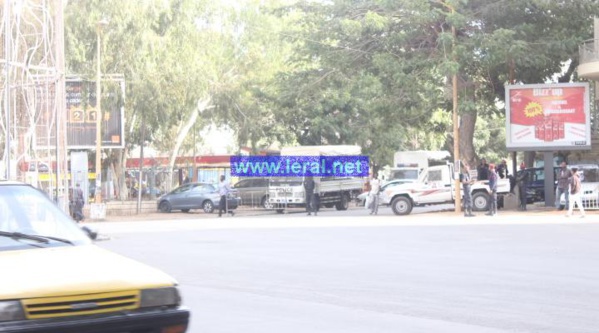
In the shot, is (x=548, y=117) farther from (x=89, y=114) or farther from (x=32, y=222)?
(x=32, y=222)

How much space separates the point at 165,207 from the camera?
143 feet

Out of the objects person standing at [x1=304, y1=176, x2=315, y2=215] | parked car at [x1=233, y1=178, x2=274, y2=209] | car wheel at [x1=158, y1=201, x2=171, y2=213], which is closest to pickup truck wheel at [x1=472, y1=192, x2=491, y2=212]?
person standing at [x1=304, y1=176, x2=315, y2=215]

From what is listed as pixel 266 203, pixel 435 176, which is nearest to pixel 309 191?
pixel 435 176

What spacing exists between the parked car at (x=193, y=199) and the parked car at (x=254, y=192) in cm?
155

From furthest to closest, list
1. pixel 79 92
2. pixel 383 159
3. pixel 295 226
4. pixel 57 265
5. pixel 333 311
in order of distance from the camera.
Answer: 1. pixel 383 159
2. pixel 79 92
3. pixel 295 226
4. pixel 333 311
5. pixel 57 265

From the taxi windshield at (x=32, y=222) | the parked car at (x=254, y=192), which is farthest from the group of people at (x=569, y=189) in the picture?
the taxi windshield at (x=32, y=222)

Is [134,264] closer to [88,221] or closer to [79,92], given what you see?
[88,221]

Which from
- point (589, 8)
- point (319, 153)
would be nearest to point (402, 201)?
point (319, 153)

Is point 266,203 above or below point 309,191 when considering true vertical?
below

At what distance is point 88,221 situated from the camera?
36625mm

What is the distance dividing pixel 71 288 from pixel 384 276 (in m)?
8.79

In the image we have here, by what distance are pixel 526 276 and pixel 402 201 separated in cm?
2095

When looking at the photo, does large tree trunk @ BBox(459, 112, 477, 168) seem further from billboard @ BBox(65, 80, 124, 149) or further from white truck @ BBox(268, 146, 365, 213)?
billboard @ BBox(65, 80, 124, 149)
